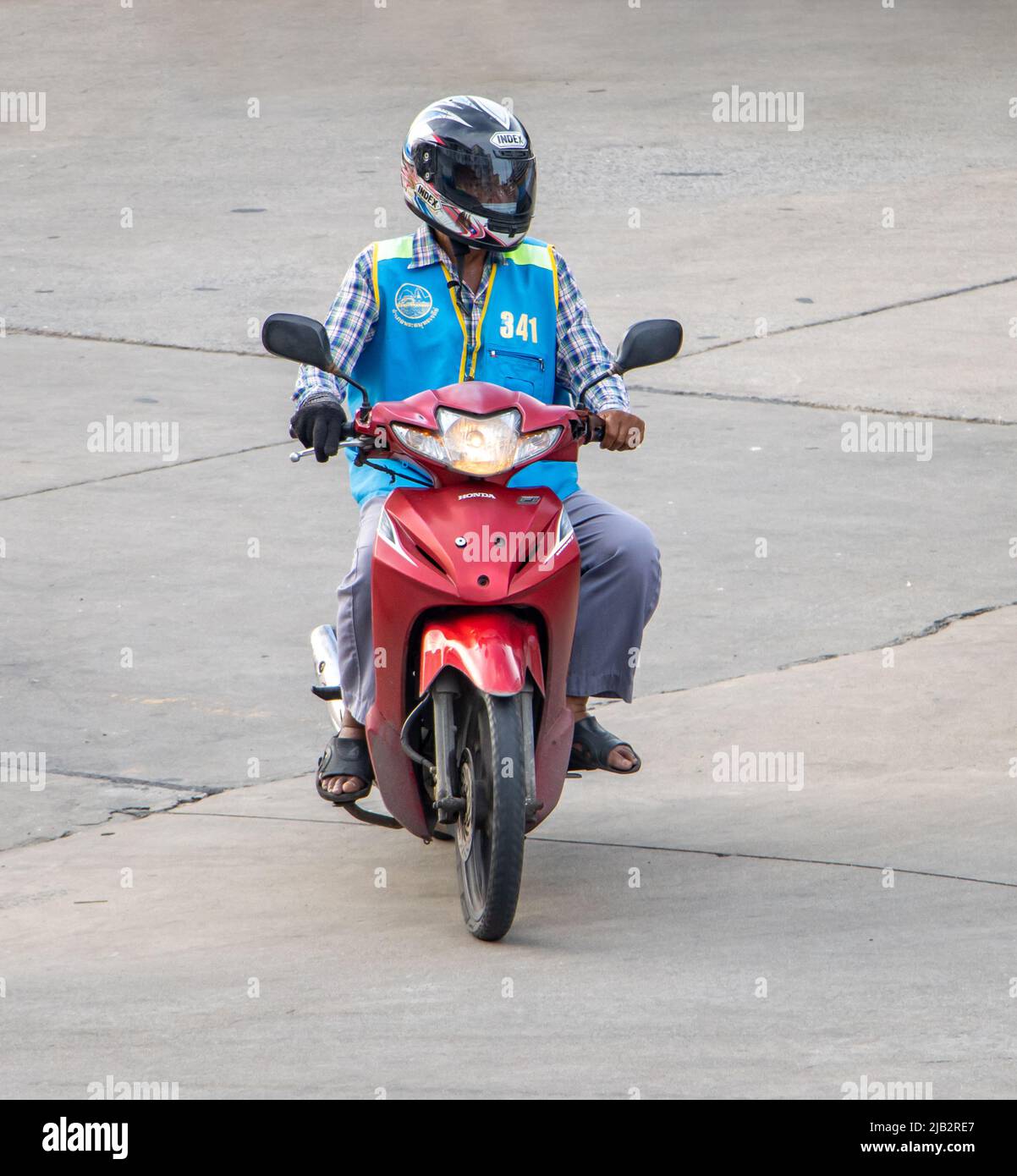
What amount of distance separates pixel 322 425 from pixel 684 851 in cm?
151

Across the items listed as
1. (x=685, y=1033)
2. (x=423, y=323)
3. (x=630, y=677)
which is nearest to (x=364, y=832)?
(x=630, y=677)

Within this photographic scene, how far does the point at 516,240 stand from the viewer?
494 centimetres

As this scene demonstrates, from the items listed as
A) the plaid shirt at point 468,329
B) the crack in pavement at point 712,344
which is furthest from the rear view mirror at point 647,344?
the crack in pavement at point 712,344

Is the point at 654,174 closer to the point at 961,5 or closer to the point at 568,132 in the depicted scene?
the point at 568,132

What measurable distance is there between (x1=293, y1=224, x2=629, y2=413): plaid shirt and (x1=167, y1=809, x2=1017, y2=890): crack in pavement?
115 centimetres

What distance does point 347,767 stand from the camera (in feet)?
16.6

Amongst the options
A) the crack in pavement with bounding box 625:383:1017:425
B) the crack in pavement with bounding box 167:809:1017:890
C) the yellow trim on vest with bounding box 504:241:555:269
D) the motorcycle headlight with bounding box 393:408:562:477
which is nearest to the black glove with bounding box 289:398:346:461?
the motorcycle headlight with bounding box 393:408:562:477

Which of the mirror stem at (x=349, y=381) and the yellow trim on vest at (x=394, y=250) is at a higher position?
the yellow trim on vest at (x=394, y=250)

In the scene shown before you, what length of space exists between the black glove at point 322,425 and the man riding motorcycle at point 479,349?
182mm

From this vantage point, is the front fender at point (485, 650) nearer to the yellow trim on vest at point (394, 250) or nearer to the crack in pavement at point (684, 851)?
the crack in pavement at point (684, 851)

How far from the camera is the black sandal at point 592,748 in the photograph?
517 centimetres

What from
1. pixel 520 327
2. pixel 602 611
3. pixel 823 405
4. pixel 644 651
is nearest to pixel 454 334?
pixel 520 327

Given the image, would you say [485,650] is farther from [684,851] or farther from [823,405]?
[823,405]

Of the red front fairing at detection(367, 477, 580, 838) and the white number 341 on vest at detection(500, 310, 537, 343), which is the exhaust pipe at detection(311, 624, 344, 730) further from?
the white number 341 on vest at detection(500, 310, 537, 343)
